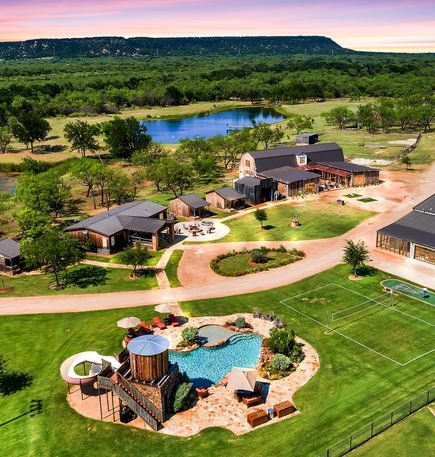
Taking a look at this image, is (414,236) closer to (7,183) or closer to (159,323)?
(159,323)

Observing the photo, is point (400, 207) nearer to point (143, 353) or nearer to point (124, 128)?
point (143, 353)

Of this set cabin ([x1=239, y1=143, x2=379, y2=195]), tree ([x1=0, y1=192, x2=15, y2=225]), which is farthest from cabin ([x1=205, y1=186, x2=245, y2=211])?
tree ([x1=0, y1=192, x2=15, y2=225])

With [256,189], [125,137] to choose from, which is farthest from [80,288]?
[125,137]

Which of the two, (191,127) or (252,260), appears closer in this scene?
(252,260)

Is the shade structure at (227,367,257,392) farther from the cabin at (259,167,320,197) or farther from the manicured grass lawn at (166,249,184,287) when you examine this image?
the cabin at (259,167,320,197)

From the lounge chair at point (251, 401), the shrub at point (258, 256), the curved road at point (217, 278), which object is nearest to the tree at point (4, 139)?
the curved road at point (217, 278)

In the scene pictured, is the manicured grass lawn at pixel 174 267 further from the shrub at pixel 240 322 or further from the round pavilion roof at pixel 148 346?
the round pavilion roof at pixel 148 346
